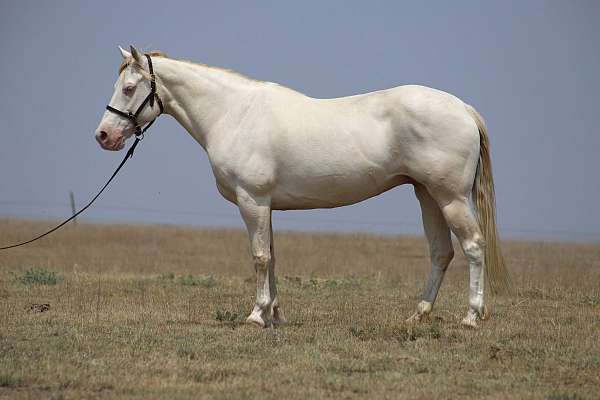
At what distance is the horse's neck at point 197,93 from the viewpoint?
860 cm

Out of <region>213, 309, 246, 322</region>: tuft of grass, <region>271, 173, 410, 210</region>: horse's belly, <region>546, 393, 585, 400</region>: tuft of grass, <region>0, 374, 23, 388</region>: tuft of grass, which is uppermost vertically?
<region>271, 173, 410, 210</region>: horse's belly

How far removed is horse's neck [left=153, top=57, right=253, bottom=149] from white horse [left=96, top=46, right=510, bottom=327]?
0.05 feet

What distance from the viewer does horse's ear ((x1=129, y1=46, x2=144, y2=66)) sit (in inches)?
330

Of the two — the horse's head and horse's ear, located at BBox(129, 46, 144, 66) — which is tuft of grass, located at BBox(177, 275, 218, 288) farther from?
horse's ear, located at BBox(129, 46, 144, 66)

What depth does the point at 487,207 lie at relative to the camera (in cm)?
825

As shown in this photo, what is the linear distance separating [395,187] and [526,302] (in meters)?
3.11

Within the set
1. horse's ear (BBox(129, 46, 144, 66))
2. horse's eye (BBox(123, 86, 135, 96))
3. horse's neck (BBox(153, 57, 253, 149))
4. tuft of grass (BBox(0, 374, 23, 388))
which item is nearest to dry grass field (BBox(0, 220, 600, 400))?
tuft of grass (BBox(0, 374, 23, 388))

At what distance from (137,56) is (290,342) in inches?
136

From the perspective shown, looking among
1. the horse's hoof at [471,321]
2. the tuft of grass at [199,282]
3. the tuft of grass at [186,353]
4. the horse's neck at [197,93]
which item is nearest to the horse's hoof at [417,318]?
the horse's hoof at [471,321]

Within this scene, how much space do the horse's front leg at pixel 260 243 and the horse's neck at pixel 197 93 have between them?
2.99 feet

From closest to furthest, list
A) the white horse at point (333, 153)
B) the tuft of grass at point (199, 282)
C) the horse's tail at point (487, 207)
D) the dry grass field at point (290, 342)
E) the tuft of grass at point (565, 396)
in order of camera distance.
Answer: the tuft of grass at point (565, 396) → the dry grass field at point (290, 342) → the white horse at point (333, 153) → the horse's tail at point (487, 207) → the tuft of grass at point (199, 282)

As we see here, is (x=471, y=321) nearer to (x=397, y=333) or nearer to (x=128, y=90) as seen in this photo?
(x=397, y=333)

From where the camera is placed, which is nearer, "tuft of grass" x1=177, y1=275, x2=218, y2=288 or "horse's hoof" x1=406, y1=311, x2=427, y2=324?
"horse's hoof" x1=406, y1=311, x2=427, y2=324

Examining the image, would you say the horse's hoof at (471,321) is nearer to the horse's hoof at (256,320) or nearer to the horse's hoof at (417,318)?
the horse's hoof at (417,318)
